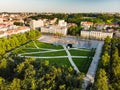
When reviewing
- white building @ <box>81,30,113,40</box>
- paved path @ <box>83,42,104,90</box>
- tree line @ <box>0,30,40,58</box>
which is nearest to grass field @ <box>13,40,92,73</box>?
paved path @ <box>83,42,104,90</box>

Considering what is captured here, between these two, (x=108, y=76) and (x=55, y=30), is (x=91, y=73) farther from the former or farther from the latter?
(x=55, y=30)

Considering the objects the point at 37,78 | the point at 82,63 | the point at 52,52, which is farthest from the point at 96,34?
the point at 37,78

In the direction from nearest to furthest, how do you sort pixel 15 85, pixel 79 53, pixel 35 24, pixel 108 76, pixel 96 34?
pixel 15 85 → pixel 108 76 → pixel 79 53 → pixel 96 34 → pixel 35 24

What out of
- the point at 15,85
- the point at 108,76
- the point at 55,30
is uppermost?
the point at 15,85

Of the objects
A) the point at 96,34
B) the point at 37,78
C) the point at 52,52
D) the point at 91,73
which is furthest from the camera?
the point at 96,34

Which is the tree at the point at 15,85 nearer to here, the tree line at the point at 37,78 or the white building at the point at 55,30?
the tree line at the point at 37,78

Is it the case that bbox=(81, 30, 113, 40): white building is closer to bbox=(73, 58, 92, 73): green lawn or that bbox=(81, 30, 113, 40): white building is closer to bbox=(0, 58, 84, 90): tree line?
bbox=(73, 58, 92, 73): green lawn

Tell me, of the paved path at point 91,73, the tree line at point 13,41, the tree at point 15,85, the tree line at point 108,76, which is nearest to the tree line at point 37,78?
the tree at point 15,85

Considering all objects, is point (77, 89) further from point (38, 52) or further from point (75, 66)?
point (38, 52)

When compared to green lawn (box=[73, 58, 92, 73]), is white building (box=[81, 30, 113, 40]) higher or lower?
lower
